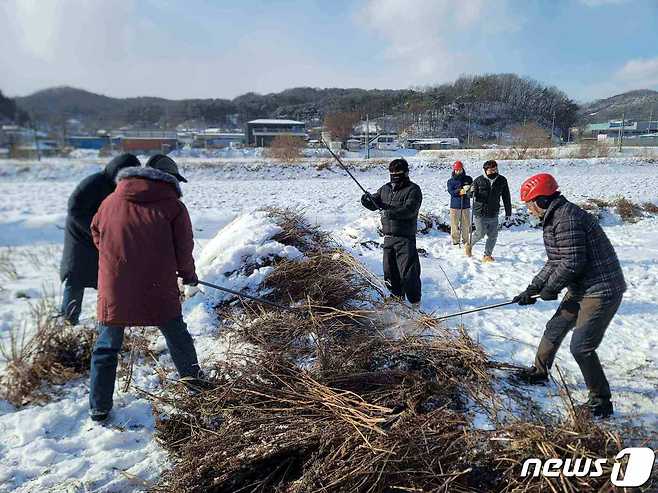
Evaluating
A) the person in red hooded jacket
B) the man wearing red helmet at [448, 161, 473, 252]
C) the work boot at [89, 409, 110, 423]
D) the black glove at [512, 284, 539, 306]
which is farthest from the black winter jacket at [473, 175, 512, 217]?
the work boot at [89, 409, 110, 423]

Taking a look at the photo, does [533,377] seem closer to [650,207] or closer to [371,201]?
[371,201]

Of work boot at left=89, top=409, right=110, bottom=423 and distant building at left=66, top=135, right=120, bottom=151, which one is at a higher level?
distant building at left=66, top=135, right=120, bottom=151

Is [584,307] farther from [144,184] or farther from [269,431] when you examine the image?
[144,184]

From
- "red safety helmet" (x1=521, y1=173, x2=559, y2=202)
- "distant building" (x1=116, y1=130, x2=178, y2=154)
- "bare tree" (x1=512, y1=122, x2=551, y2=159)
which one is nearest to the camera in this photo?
"red safety helmet" (x1=521, y1=173, x2=559, y2=202)

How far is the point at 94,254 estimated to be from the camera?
404cm

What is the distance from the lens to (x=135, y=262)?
2525 millimetres

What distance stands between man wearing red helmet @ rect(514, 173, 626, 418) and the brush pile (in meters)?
0.53

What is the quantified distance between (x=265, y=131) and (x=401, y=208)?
26.2 meters

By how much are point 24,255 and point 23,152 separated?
44.0ft

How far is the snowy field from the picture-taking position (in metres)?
2.36

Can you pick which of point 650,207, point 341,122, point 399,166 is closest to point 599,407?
point 399,166

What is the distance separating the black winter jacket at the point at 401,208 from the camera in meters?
4.22

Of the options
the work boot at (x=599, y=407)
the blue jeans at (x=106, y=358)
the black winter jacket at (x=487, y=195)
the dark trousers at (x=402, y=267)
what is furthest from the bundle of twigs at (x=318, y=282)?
the black winter jacket at (x=487, y=195)

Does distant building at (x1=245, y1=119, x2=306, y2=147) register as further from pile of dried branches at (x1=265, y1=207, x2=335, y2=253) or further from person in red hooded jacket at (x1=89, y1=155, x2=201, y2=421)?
person in red hooded jacket at (x1=89, y1=155, x2=201, y2=421)
